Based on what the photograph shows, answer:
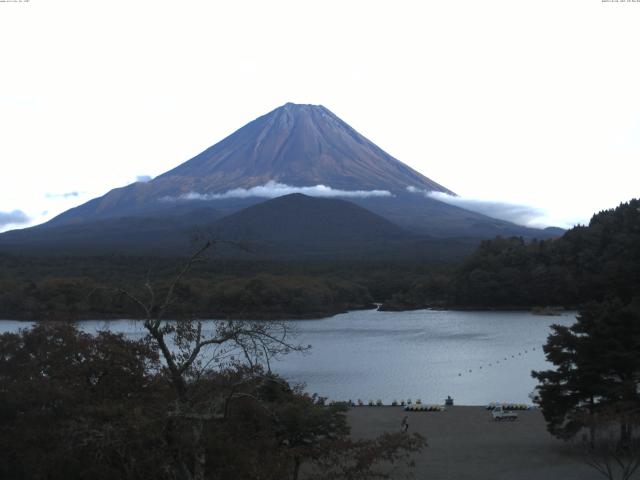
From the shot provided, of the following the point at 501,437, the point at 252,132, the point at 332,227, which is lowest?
the point at 501,437

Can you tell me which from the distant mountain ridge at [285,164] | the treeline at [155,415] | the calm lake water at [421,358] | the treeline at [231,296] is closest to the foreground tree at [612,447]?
the treeline at [155,415]

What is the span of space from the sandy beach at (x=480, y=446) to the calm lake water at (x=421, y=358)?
2.00m

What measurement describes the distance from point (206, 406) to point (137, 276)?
3766 centimetres

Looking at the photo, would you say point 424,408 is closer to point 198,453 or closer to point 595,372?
point 595,372

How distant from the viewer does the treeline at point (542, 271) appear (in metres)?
40.7

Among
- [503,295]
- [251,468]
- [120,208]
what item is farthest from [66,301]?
[120,208]

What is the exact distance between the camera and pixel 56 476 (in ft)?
21.6

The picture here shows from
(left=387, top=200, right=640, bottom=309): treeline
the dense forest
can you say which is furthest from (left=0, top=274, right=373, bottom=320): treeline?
(left=387, top=200, right=640, bottom=309): treeline

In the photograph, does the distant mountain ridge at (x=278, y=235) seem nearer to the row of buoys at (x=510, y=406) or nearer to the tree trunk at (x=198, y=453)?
the row of buoys at (x=510, y=406)

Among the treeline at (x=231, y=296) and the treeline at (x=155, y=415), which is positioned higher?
the treeline at (x=231, y=296)

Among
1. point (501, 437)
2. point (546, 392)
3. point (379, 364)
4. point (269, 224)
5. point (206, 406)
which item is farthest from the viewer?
point (269, 224)

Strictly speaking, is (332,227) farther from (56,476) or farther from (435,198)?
(56,476)

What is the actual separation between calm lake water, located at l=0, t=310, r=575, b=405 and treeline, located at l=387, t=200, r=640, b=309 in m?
4.64

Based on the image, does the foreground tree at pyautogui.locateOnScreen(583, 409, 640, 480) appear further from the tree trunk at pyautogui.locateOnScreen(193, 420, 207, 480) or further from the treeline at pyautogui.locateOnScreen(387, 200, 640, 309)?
the treeline at pyautogui.locateOnScreen(387, 200, 640, 309)
